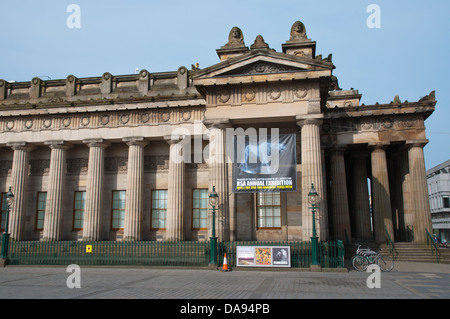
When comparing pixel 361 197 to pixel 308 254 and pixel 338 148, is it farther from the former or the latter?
pixel 308 254

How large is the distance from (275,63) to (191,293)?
1311 centimetres

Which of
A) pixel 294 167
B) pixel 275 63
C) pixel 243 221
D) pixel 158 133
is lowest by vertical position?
pixel 243 221

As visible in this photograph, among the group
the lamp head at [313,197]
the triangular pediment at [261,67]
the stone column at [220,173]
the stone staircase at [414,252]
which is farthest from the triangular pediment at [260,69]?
the stone staircase at [414,252]

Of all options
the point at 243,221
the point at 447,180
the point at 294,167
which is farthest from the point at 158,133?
the point at 447,180

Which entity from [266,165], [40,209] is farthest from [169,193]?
[40,209]

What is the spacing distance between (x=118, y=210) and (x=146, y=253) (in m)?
7.06

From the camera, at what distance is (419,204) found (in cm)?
2419

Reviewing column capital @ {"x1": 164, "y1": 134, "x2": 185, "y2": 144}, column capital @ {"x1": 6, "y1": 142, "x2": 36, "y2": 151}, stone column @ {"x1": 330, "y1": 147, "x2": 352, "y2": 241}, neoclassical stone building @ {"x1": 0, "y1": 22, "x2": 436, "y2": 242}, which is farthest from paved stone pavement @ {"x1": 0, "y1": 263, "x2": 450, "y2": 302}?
column capital @ {"x1": 6, "y1": 142, "x2": 36, "y2": 151}

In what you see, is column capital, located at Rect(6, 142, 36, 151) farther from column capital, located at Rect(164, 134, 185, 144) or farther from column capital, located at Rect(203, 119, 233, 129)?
column capital, located at Rect(203, 119, 233, 129)

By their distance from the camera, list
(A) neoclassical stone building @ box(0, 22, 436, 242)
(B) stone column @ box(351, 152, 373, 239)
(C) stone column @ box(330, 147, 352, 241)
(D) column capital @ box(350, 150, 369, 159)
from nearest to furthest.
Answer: (A) neoclassical stone building @ box(0, 22, 436, 242) < (C) stone column @ box(330, 147, 352, 241) < (B) stone column @ box(351, 152, 373, 239) < (D) column capital @ box(350, 150, 369, 159)

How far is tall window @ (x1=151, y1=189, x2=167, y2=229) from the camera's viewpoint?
25719 millimetres

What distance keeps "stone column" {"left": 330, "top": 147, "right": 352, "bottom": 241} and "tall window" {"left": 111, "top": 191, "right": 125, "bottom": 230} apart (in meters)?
13.6

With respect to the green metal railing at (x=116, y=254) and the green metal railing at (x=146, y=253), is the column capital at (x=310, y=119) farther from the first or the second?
the green metal railing at (x=116, y=254)
